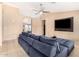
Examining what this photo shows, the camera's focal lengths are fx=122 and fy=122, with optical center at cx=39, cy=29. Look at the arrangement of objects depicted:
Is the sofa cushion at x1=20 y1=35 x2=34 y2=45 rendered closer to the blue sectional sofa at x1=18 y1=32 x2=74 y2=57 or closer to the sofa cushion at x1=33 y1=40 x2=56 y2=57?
the blue sectional sofa at x1=18 y1=32 x2=74 y2=57

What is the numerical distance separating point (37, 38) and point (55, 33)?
1.15 feet

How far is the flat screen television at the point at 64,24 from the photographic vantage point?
2223mm

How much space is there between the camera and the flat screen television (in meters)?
2.22

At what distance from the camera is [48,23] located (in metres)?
2.32

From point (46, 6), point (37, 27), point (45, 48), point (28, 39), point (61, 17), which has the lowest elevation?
point (45, 48)

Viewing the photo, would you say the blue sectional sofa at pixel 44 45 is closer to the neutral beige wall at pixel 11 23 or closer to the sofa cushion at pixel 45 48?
the sofa cushion at pixel 45 48

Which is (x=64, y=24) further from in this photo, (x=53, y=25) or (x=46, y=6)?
(x=46, y=6)

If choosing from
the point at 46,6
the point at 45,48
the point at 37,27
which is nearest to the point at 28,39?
the point at 37,27

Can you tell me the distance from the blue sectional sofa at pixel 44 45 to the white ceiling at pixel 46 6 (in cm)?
43

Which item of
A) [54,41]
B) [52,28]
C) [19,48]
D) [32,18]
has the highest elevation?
[32,18]

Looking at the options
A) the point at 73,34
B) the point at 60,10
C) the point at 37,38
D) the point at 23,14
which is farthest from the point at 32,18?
the point at 73,34

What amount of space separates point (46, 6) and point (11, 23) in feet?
2.37

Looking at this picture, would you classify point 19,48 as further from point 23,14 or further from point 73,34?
point 73,34

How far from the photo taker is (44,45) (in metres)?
2.08
